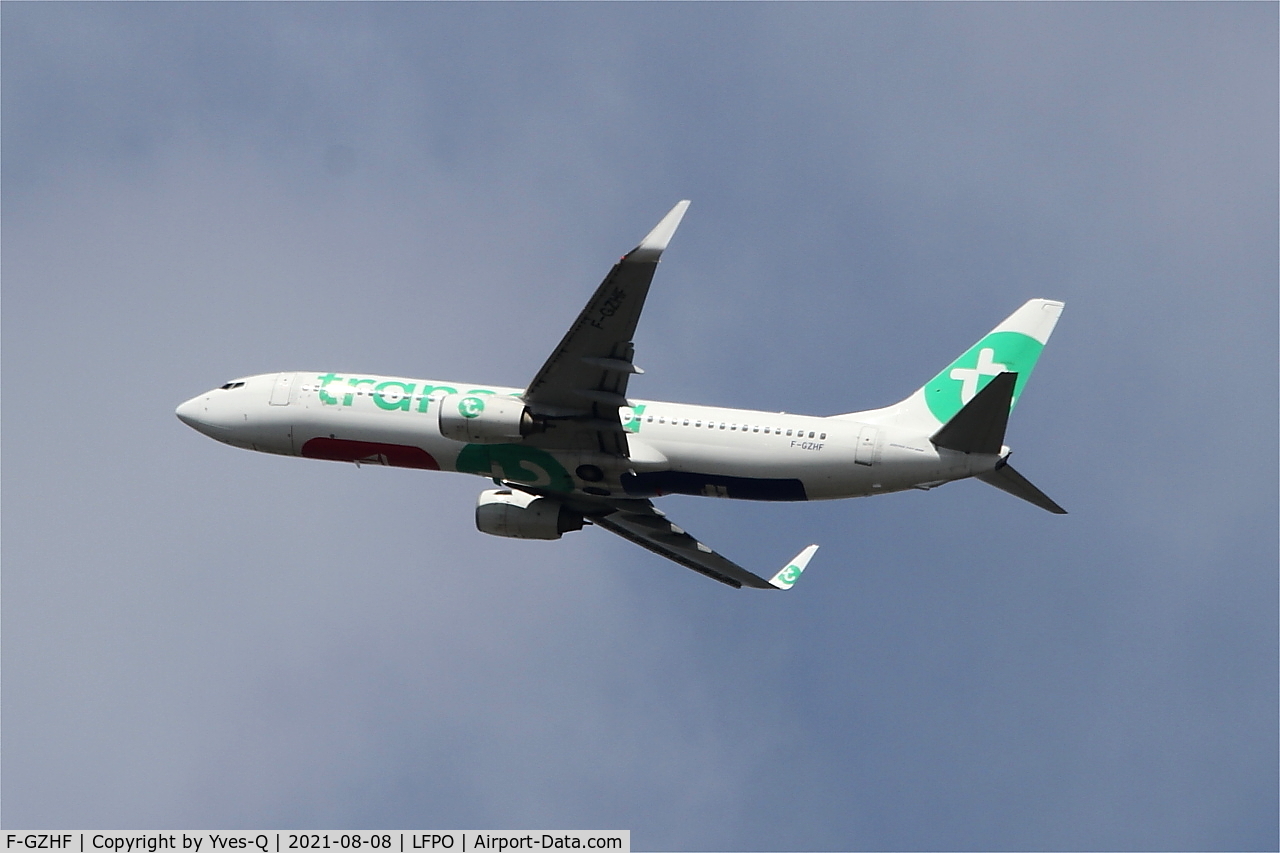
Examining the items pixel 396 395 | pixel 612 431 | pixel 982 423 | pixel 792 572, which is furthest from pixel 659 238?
pixel 792 572

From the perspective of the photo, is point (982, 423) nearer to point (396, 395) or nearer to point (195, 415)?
point (396, 395)

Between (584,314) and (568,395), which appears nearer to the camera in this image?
(584,314)

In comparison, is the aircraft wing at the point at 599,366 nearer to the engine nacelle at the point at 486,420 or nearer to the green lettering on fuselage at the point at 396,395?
the engine nacelle at the point at 486,420

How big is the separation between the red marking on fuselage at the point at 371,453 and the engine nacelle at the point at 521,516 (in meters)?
3.30

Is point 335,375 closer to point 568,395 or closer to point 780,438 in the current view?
point 568,395

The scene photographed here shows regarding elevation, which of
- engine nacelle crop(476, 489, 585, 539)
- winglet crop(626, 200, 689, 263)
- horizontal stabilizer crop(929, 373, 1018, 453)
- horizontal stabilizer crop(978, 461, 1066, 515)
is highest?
winglet crop(626, 200, 689, 263)

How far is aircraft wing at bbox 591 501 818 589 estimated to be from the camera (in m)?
58.4

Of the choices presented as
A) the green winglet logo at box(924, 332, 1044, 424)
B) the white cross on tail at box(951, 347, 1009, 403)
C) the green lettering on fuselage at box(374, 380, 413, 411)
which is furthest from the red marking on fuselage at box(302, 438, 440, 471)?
the white cross on tail at box(951, 347, 1009, 403)

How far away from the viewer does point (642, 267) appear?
45438 millimetres

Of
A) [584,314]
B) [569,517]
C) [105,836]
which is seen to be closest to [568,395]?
[584,314]

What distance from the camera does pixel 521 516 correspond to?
5666 cm

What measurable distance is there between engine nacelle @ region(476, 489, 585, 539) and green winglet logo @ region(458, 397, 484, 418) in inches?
262

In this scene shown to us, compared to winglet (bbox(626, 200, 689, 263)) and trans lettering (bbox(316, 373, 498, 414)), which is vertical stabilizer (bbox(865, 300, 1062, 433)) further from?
trans lettering (bbox(316, 373, 498, 414))

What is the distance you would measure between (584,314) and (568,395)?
3.88 meters
